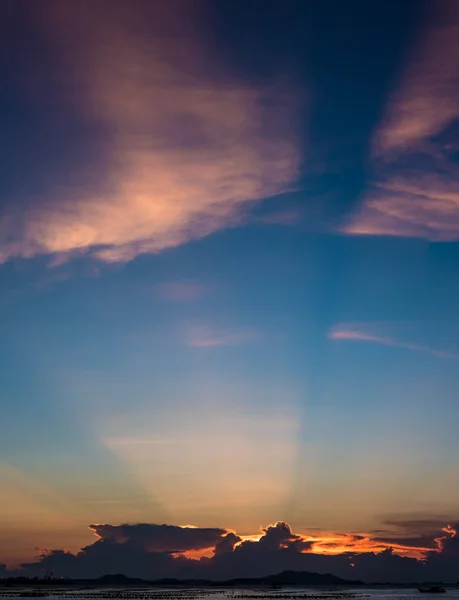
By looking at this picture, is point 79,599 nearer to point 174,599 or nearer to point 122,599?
point 122,599

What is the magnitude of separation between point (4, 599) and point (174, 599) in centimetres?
4879

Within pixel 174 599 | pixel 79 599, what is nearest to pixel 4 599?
pixel 79 599

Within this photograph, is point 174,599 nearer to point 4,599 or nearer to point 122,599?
point 122,599

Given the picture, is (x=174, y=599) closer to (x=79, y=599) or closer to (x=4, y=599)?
(x=79, y=599)

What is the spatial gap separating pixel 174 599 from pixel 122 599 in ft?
58.8

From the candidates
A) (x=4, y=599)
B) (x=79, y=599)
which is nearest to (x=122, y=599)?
(x=79, y=599)

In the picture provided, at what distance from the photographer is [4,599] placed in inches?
7215

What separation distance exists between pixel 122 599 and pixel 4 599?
3363 centimetres

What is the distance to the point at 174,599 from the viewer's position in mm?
193250

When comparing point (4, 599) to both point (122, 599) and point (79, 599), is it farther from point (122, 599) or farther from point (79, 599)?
point (122, 599)

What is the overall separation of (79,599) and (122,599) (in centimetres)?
1288

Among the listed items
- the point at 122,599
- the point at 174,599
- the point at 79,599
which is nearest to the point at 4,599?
the point at 79,599

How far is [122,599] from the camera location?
183000 mm

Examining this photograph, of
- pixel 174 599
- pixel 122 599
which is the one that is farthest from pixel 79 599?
pixel 174 599
